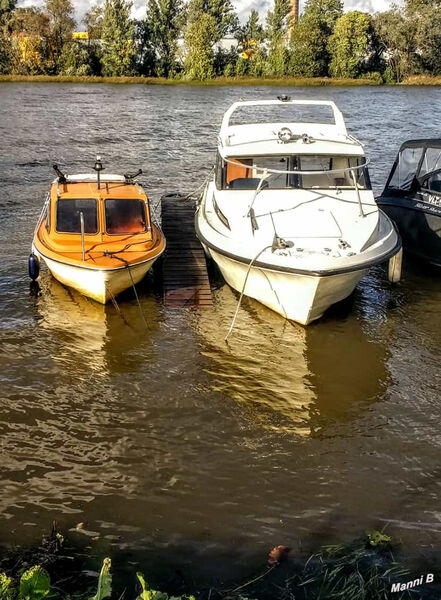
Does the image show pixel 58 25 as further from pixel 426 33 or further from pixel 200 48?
pixel 426 33

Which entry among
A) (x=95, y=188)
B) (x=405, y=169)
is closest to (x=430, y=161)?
(x=405, y=169)

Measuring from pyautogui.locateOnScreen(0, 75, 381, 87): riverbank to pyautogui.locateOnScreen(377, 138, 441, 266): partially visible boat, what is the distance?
211 feet

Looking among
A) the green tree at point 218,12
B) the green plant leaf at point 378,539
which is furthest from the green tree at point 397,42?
the green plant leaf at point 378,539

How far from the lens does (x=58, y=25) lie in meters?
83.2

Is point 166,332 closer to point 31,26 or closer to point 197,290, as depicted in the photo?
point 197,290

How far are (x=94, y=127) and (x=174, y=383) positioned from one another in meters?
31.8

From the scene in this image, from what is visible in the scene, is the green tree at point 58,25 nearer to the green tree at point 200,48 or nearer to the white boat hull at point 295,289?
the green tree at point 200,48

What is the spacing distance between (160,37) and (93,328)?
3189 inches

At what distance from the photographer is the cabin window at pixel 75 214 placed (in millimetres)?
13891

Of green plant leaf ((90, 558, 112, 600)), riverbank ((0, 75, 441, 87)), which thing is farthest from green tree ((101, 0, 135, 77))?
green plant leaf ((90, 558, 112, 600))

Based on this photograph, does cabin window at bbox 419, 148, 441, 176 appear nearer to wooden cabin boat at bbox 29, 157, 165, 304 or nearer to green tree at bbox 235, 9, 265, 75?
wooden cabin boat at bbox 29, 157, 165, 304

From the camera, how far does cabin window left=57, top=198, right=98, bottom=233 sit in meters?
13.9

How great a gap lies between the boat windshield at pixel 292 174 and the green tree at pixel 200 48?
226ft

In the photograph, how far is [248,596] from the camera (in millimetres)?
6531
